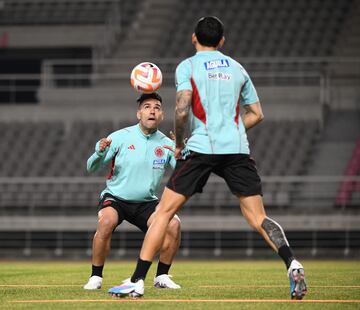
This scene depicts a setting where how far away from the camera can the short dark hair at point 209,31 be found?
Answer: 325 inches

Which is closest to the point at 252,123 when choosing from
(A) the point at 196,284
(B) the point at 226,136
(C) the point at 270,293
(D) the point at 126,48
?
(B) the point at 226,136

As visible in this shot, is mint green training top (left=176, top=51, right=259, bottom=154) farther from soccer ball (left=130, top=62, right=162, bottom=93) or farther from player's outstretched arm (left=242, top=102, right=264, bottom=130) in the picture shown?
soccer ball (left=130, top=62, right=162, bottom=93)

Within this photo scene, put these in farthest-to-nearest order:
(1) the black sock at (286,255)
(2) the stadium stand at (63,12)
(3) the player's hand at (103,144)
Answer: (2) the stadium stand at (63,12) → (3) the player's hand at (103,144) → (1) the black sock at (286,255)

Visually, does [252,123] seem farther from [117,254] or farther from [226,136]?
[117,254]

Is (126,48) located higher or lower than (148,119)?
higher

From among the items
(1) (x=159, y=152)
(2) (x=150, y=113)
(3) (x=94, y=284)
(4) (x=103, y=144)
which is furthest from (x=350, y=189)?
(3) (x=94, y=284)

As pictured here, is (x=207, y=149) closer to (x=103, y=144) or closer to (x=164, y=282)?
(x=103, y=144)

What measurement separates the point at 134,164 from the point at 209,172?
212 centimetres

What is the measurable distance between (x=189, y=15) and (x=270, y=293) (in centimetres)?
2314

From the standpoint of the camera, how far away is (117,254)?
2425cm

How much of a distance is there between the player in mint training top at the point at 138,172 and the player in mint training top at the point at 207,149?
175 cm

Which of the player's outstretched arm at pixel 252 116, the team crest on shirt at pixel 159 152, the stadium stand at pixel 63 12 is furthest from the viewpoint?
the stadium stand at pixel 63 12

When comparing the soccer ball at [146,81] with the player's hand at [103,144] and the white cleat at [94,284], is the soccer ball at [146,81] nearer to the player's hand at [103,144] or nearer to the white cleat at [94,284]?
the player's hand at [103,144]

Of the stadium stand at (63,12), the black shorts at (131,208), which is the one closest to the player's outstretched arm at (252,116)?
the black shorts at (131,208)
